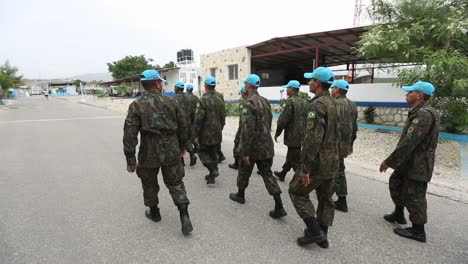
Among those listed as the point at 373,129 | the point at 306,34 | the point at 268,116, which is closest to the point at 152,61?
the point at 306,34

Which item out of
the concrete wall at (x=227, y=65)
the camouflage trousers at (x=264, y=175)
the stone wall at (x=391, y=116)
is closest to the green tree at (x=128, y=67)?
the concrete wall at (x=227, y=65)

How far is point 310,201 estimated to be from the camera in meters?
2.67

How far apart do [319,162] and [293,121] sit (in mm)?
1979

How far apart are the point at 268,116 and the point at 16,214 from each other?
11.4ft

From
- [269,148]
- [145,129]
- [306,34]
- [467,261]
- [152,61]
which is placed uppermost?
[152,61]

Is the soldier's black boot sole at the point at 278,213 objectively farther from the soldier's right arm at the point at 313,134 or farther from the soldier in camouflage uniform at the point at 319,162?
the soldier's right arm at the point at 313,134

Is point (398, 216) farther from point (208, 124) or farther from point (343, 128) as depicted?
point (208, 124)

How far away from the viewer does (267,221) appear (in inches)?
127

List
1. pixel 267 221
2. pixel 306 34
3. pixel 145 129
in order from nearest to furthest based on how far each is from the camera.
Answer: pixel 145 129 < pixel 267 221 < pixel 306 34

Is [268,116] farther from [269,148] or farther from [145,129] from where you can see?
[145,129]

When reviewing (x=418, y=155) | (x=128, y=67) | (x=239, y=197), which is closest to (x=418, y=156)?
(x=418, y=155)

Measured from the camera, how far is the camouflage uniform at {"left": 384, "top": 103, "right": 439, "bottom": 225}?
2.73 metres

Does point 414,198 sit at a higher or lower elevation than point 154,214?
higher

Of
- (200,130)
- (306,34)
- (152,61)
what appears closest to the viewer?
(200,130)
